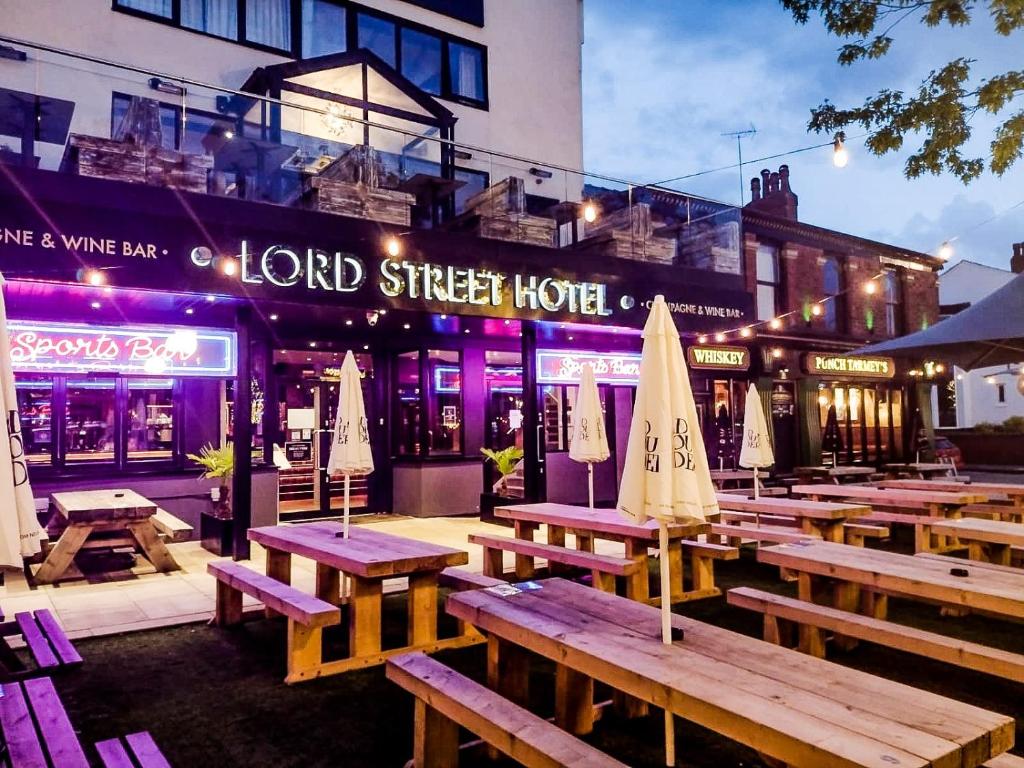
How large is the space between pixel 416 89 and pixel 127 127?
20.3 ft

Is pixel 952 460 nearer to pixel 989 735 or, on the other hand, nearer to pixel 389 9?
pixel 389 9

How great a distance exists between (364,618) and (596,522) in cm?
245

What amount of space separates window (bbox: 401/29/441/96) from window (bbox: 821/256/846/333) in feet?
38.7

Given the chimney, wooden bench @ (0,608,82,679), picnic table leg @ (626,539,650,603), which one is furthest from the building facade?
wooden bench @ (0,608,82,679)

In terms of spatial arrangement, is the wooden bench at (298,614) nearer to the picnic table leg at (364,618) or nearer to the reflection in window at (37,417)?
the picnic table leg at (364,618)

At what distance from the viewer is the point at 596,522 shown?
658cm

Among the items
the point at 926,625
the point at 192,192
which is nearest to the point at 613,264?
the point at 192,192

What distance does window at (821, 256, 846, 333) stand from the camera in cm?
1933

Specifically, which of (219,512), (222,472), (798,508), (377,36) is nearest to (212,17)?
(377,36)

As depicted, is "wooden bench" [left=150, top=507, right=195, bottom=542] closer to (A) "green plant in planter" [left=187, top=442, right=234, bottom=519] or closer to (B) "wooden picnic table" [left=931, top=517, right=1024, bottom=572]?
(A) "green plant in planter" [left=187, top=442, right=234, bottom=519]

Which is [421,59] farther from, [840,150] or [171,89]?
[840,150]

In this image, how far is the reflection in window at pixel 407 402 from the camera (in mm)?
12633

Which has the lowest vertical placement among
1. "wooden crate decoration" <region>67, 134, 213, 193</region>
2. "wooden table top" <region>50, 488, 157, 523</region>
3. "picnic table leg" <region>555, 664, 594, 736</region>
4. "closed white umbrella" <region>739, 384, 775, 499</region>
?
"picnic table leg" <region>555, 664, 594, 736</region>

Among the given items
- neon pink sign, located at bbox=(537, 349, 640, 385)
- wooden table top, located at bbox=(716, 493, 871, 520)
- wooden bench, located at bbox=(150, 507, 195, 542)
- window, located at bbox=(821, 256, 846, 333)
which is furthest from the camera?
window, located at bbox=(821, 256, 846, 333)
